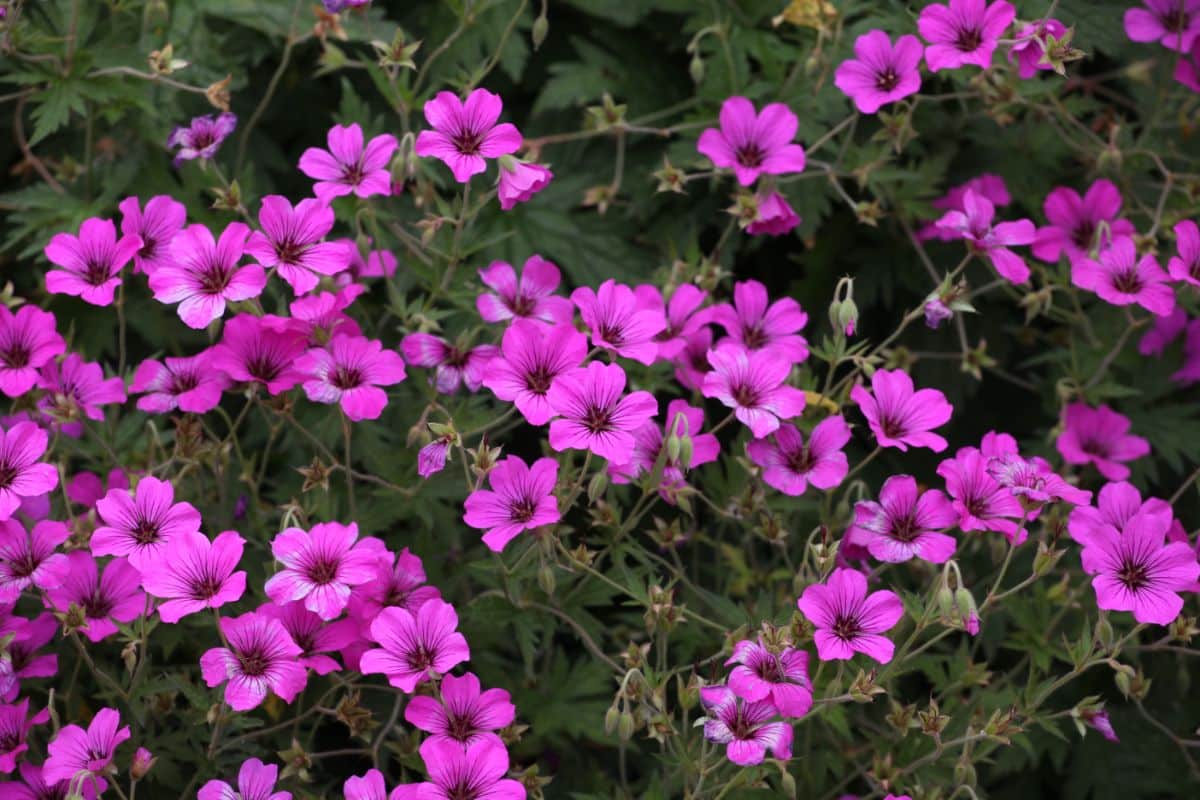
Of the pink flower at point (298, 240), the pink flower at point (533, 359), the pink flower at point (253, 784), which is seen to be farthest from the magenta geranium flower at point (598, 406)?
the pink flower at point (253, 784)

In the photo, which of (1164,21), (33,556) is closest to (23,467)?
(33,556)

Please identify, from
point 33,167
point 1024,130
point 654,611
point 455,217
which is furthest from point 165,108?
point 1024,130

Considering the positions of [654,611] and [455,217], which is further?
[455,217]

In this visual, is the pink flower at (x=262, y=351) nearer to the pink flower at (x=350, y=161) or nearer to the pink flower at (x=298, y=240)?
the pink flower at (x=298, y=240)

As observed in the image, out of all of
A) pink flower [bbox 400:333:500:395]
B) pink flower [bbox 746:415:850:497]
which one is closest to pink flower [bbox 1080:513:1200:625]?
pink flower [bbox 746:415:850:497]

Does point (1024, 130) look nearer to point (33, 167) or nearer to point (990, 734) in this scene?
point (990, 734)

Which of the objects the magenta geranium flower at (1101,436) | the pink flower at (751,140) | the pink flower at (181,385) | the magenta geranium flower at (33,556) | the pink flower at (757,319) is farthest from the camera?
the magenta geranium flower at (1101,436)
